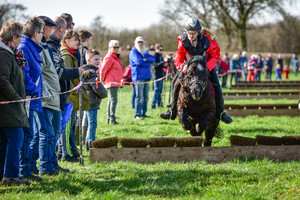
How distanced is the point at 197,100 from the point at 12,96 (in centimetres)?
366

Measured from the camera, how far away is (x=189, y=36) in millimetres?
7832

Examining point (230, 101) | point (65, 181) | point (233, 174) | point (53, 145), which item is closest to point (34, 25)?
point (53, 145)

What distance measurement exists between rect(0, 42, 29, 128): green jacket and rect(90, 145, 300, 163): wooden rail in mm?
1902

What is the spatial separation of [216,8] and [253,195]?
139 feet

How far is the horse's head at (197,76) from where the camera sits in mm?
7299

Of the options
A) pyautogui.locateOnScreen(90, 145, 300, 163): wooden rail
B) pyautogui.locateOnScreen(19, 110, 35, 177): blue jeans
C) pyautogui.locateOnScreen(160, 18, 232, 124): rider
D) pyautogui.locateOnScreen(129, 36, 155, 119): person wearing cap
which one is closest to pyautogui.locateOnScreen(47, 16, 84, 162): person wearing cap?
pyautogui.locateOnScreen(19, 110, 35, 177): blue jeans

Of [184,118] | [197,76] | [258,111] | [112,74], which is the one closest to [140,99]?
[112,74]

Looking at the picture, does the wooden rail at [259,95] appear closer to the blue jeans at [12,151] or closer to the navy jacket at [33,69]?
the navy jacket at [33,69]

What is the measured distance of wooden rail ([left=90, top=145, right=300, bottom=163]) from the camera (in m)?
6.97

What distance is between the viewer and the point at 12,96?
5.25 m

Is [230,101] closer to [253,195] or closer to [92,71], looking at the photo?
[92,71]

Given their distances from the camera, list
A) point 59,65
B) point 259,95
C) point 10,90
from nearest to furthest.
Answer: point 10,90, point 59,65, point 259,95

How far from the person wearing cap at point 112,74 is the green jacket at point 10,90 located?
256 inches

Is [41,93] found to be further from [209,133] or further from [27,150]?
[209,133]
